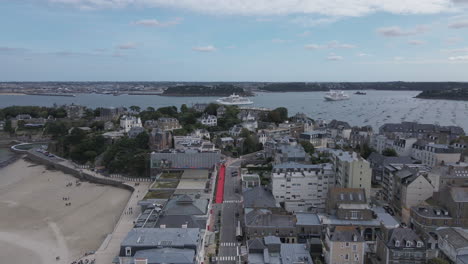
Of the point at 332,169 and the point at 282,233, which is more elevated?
the point at 332,169

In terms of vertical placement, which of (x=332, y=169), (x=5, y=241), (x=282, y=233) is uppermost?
(x=332, y=169)

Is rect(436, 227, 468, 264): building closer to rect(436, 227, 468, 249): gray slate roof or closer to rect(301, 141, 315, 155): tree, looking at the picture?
rect(436, 227, 468, 249): gray slate roof

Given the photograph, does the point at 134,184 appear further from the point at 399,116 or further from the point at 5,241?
the point at 399,116

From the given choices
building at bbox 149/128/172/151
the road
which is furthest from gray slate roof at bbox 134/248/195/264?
building at bbox 149/128/172/151

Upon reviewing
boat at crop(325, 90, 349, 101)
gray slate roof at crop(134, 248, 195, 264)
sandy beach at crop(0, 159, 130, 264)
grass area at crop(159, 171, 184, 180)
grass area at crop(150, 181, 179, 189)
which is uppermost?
boat at crop(325, 90, 349, 101)

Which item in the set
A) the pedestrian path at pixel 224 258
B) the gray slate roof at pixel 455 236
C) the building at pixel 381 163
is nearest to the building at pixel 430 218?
the gray slate roof at pixel 455 236

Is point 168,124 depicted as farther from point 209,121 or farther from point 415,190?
point 415,190

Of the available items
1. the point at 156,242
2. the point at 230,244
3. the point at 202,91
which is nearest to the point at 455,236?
the point at 230,244

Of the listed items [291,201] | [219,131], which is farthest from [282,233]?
[219,131]
